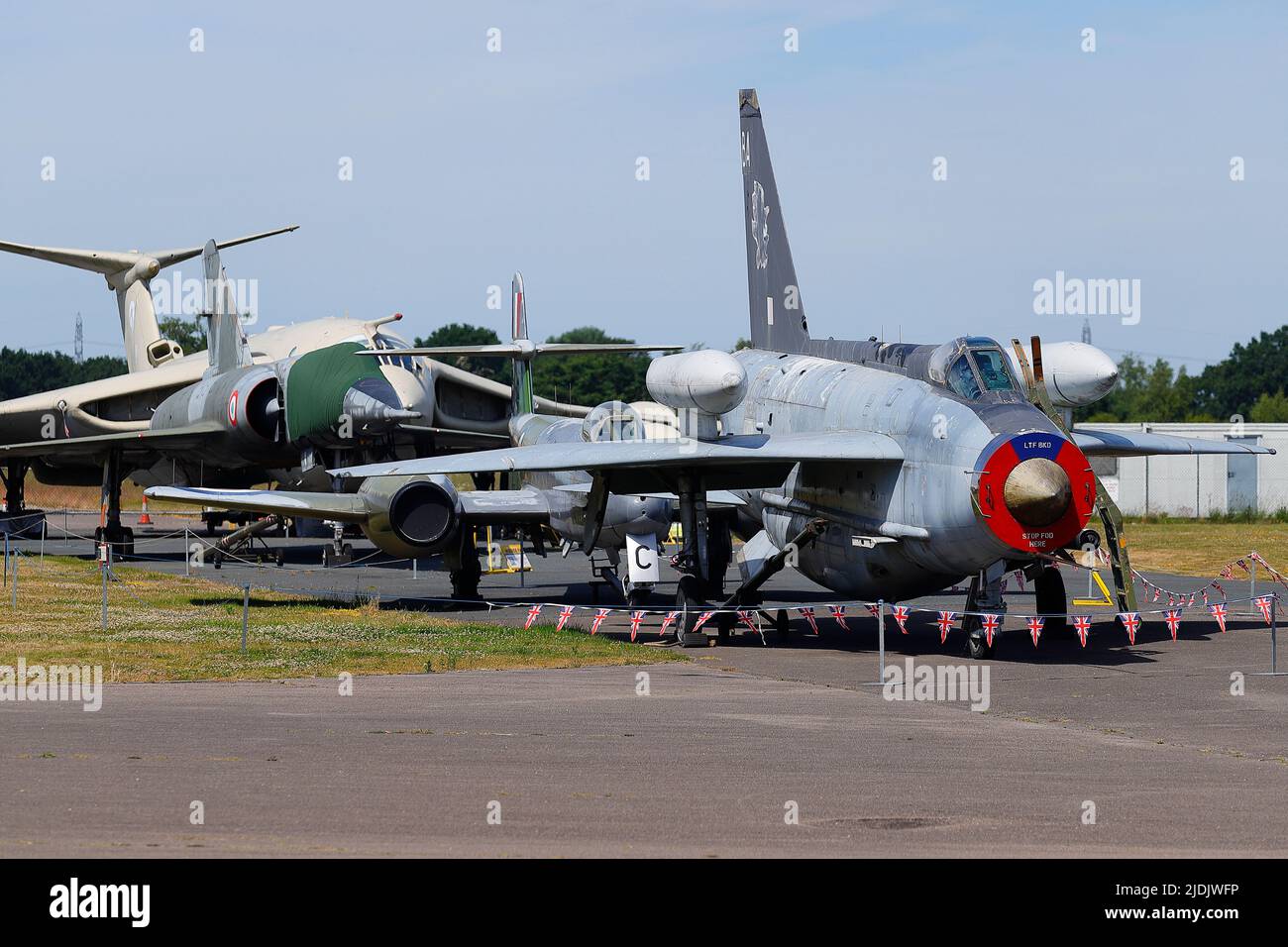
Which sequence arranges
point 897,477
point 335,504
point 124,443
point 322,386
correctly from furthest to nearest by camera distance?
point 124,443 → point 322,386 → point 335,504 → point 897,477

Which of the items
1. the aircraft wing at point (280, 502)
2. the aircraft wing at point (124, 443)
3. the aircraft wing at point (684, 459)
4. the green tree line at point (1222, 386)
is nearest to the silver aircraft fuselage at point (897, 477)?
the aircraft wing at point (684, 459)

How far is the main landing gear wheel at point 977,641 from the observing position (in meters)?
18.2

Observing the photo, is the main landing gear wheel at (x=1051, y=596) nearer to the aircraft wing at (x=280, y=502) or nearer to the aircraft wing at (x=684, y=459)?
the aircraft wing at (x=684, y=459)

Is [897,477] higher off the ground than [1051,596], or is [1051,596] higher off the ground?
[897,477]

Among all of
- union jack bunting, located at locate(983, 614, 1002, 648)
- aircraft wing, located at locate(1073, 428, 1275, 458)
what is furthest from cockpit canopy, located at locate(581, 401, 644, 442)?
union jack bunting, located at locate(983, 614, 1002, 648)

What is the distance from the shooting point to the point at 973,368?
1823 centimetres

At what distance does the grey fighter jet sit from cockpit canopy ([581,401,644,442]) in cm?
223

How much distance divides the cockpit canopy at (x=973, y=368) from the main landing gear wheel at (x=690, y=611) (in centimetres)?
436

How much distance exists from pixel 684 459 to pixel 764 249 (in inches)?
273

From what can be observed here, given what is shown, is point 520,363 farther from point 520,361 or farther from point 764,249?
point 764,249

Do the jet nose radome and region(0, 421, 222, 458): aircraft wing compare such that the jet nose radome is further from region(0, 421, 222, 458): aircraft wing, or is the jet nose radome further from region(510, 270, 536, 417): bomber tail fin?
region(0, 421, 222, 458): aircraft wing

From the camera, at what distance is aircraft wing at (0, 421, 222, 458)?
39.9 m

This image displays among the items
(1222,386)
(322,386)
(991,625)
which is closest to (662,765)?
(991,625)
